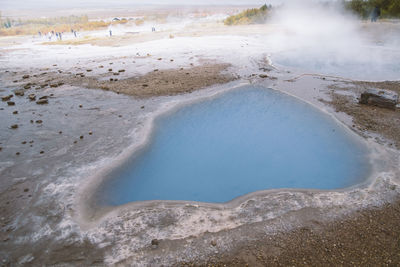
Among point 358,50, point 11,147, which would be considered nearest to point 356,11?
point 358,50

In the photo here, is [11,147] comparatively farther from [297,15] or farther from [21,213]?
[297,15]

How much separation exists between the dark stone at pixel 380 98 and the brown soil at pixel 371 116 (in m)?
0.13

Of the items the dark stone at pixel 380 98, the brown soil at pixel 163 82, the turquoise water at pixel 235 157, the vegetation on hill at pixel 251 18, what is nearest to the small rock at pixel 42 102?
the brown soil at pixel 163 82

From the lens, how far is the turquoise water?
489 cm

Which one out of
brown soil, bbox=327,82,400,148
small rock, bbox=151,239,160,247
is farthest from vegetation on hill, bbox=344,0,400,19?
small rock, bbox=151,239,160,247

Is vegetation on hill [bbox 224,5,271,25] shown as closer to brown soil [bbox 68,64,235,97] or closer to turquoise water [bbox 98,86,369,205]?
brown soil [bbox 68,64,235,97]

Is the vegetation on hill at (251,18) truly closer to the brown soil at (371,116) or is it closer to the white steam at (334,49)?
the white steam at (334,49)

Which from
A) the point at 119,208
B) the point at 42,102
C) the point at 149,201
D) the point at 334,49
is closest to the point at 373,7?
the point at 334,49

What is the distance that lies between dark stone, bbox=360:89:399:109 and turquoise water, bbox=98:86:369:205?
61.8 inches

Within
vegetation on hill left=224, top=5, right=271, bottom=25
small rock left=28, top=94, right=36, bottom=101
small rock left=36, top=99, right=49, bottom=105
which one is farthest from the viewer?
vegetation on hill left=224, top=5, right=271, bottom=25

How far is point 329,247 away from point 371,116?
513 centimetres

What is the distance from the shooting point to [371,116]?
7.12 metres

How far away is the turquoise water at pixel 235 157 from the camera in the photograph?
4891 mm

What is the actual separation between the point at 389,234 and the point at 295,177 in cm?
182
